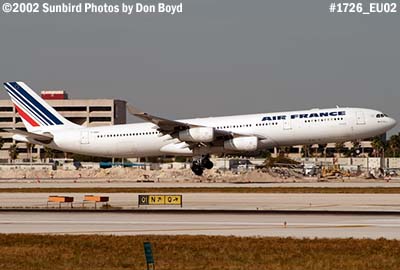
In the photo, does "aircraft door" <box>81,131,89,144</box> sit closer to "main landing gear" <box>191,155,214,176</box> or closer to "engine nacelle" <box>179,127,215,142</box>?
"engine nacelle" <box>179,127,215,142</box>

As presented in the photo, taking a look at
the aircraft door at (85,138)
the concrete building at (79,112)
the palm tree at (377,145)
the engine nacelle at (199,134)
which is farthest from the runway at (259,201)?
the concrete building at (79,112)

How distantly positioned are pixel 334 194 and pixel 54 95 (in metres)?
154

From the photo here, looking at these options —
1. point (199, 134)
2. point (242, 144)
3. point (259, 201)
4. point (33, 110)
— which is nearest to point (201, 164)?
point (199, 134)

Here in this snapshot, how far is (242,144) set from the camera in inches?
2768

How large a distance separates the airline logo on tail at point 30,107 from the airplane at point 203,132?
93mm

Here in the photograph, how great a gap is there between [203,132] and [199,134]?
1.28 ft

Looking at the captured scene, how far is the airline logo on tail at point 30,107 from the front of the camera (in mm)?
79625

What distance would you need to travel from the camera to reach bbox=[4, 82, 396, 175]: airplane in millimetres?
68812

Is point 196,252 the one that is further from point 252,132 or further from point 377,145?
point 377,145

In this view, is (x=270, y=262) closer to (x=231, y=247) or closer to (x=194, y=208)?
(x=231, y=247)

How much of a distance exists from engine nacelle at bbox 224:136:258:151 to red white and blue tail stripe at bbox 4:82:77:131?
16599 millimetres

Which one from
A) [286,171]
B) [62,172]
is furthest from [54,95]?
[286,171]

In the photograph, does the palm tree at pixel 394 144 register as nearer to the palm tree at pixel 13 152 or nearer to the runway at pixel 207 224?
the palm tree at pixel 13 152

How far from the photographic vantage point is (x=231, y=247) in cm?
2469
